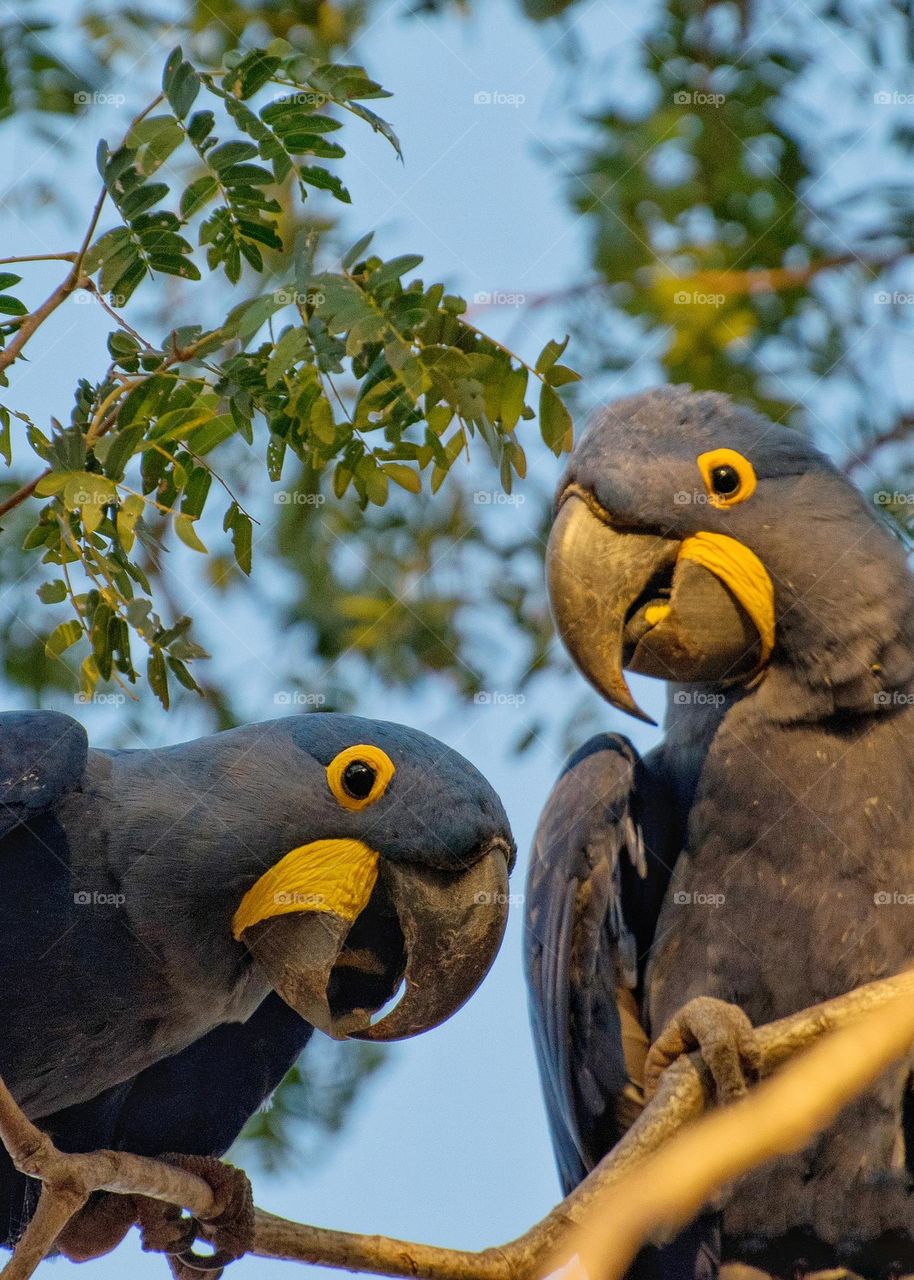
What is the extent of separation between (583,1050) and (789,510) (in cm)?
133

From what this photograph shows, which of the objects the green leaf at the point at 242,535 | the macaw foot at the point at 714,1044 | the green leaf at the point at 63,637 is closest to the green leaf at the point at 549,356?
the green leaf at the point at 242,535

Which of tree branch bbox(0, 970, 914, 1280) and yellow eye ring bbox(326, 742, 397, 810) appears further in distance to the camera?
yellow eye ring bbox(326, 742, 397, 810)

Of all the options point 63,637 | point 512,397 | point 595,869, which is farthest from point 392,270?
point 595,869

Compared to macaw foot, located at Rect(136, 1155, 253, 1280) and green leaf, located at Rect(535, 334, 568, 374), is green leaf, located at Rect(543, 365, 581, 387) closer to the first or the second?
green leaf, located at Rect(535, 334, 568, 374)

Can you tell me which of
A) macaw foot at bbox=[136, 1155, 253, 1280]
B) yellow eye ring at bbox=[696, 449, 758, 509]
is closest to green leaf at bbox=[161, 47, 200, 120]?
yellow eye ring at bbox=[696, 449, 758, 509]

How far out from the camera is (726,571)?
10.8ft

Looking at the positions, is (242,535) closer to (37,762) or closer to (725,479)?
(37,762)

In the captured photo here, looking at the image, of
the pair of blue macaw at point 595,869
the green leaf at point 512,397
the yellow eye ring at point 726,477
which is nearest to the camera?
the green leaf at point 512,397

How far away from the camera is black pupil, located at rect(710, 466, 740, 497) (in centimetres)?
336

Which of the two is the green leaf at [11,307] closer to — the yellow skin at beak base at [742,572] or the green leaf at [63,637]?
the green leaf at [63,637]

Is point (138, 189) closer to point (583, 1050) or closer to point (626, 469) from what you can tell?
point (626, 469)

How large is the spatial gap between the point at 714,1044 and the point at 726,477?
4.19 ft

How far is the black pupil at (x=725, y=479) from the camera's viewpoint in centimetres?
336

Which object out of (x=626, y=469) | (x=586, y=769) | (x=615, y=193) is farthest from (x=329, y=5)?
(x=586, y=769)
